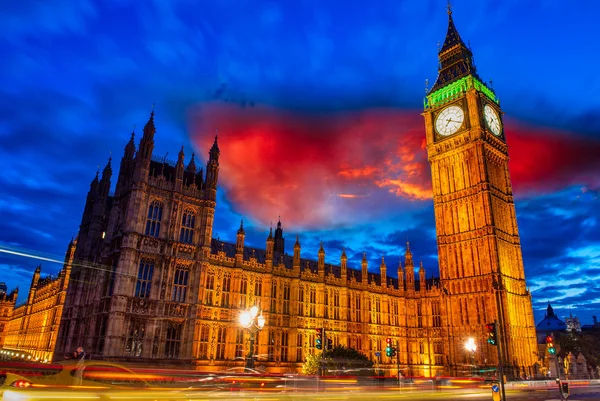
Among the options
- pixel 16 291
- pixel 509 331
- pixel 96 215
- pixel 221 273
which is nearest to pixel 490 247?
pixel 509 331

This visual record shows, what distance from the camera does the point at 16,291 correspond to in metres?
134

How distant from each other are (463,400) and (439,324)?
44328 mm

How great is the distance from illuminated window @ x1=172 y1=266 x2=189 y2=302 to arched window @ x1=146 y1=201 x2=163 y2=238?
4.58 metres

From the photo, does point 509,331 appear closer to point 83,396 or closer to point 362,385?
point 362,385

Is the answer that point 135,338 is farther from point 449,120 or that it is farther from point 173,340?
point 449,120

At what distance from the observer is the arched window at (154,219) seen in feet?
→ 147

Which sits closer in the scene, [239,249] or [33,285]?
[239,249]

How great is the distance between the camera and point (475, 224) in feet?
211

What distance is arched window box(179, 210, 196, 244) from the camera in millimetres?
46631

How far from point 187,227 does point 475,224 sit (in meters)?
43.1

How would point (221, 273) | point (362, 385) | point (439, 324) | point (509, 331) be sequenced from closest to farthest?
point (362, 385), point (221, 273), point (509, 331), point (439, 324)

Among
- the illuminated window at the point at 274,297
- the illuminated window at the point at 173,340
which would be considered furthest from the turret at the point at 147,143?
the illuminated window at the point at 274,297

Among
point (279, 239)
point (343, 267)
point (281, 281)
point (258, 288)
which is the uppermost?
point (279, 239)

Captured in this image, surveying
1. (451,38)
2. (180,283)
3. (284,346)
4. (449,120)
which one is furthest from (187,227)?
(451,38)
